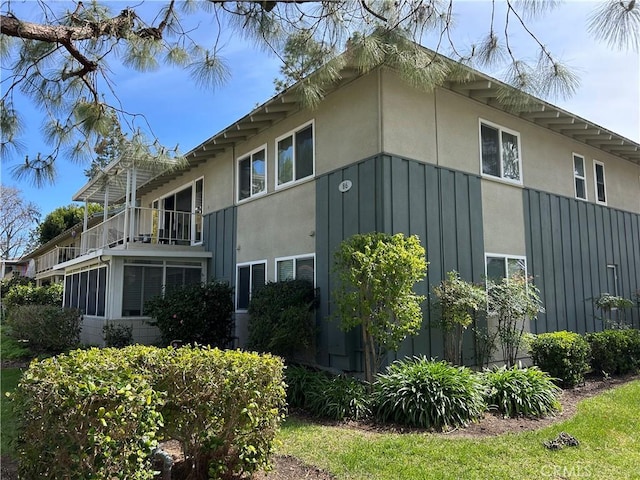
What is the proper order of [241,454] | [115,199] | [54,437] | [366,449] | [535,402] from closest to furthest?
1. [54,437]
2. [241,454]
3. [366,449]
4. [535,402]
5. [115,199]

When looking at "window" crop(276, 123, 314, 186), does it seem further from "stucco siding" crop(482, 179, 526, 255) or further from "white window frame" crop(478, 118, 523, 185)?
"stucco siding" crop(482, 179, 526, 255)

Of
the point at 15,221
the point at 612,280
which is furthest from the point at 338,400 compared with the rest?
the point at 15,221

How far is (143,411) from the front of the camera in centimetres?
324

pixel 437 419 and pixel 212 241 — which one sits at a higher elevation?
pixel 212 241

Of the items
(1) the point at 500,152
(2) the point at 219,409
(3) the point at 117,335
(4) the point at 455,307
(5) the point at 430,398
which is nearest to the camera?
(2) the point at 219,409

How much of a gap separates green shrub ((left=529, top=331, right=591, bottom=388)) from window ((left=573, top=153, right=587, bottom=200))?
5.07 meters

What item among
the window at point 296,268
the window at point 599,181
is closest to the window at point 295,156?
the window at point 296,268

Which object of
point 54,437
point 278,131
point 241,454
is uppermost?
point 278,131

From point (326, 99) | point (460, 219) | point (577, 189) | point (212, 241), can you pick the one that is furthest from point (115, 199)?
point (577, 189)

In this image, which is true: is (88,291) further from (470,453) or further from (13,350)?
(470,453)

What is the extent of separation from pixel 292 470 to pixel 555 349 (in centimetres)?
603

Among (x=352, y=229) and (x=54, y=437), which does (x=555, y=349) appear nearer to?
(x=352, y=229)

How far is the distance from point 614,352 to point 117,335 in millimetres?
11147

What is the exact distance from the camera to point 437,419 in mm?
5980
